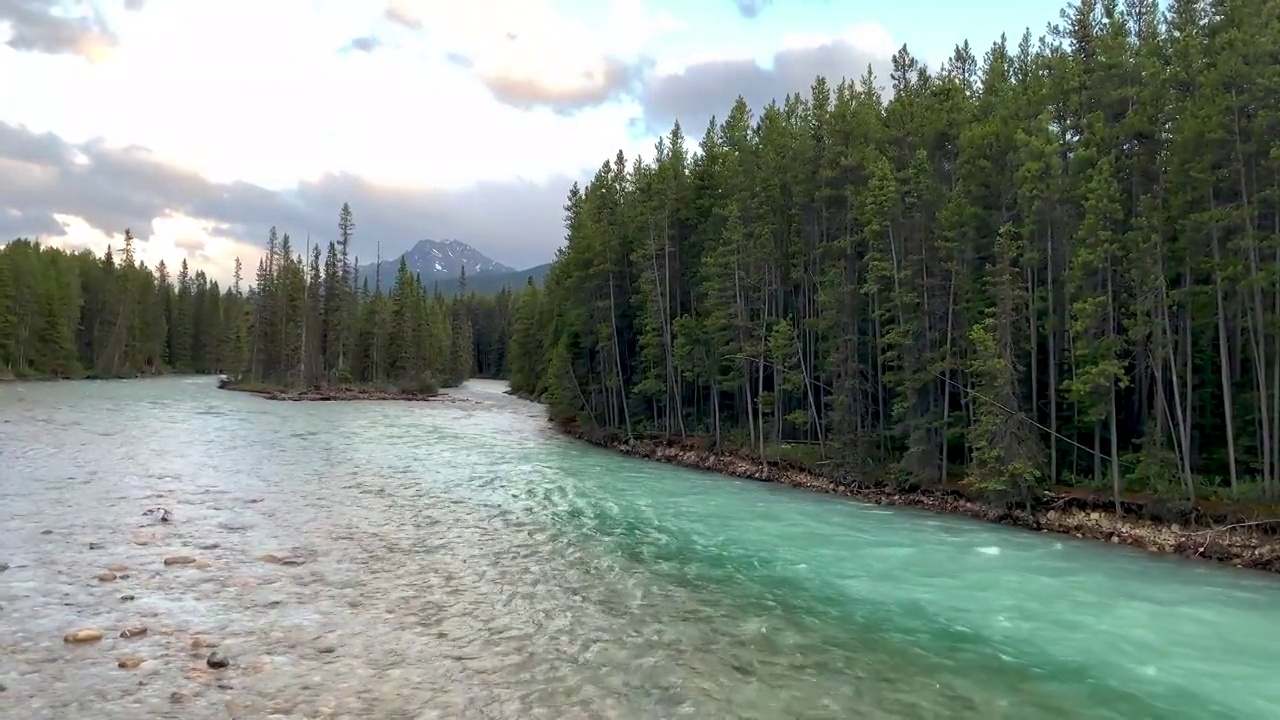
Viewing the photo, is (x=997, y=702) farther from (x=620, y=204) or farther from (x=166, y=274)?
(x=166, y=274)

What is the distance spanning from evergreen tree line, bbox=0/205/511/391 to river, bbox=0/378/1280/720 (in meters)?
64.7

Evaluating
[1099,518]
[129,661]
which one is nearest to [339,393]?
[1099,518]

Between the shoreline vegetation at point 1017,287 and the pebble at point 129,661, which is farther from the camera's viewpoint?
the shoreline vegetation at point 1017,287

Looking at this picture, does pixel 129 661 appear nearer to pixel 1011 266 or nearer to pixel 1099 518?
pixel 1099 518

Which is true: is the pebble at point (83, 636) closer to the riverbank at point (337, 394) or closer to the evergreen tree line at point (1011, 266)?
the evergreen tree line at point (1011, 266)

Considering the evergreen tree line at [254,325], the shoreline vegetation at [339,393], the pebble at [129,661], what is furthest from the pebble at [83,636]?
the evergreen tree line at [254,325]

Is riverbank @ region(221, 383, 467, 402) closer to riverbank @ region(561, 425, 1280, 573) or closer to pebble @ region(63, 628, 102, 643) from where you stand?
riverbank @ region(561, 425, 1280, 573)

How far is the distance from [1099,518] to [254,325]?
94.1 metres

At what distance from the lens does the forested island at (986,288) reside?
22.0 m

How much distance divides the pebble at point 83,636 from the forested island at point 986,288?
2423 cm

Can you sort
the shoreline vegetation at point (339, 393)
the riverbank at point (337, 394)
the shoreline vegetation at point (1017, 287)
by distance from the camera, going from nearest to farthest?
the shoreline vegetation at point (1017, 287)
the riverbank at point (337, 394)
the shoreline vegetation at point (339, 393)

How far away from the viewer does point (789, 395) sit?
128 feet

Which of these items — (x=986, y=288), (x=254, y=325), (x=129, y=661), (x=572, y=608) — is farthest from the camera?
(x=254, y=325)

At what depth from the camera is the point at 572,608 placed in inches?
501
